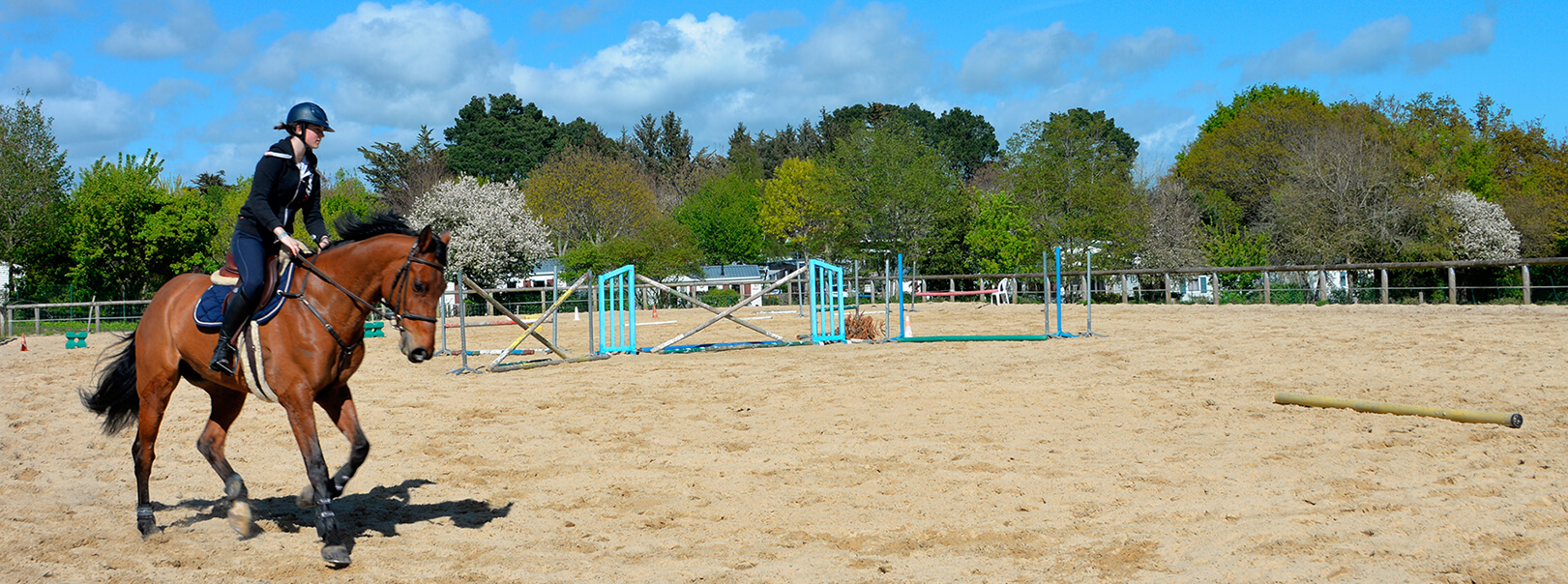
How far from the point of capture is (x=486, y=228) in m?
41.3

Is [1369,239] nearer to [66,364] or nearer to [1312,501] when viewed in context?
[1312,501]

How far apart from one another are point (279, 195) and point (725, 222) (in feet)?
188

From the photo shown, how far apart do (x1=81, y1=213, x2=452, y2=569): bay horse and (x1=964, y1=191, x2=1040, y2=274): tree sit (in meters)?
34.6

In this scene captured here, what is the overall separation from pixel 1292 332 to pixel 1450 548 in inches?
480

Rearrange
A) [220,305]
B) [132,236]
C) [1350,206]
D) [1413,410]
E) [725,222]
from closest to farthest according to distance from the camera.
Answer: [220,305] < [1413,410] < [1350,206] < [132,236] < [725,222]

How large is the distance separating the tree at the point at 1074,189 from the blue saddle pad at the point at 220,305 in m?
33.0

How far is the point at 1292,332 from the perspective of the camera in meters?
14.8

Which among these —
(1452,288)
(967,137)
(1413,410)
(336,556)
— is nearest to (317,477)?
(336,556)

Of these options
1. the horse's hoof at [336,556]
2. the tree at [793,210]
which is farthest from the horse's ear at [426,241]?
the tree at [793,210]

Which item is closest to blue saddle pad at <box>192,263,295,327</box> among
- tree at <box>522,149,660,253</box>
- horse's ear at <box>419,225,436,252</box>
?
horse's ear at <box>419,225,436,252</box>

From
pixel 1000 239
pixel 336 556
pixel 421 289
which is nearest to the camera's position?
pixel 336 556

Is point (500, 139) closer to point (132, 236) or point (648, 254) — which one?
point (648, 254)

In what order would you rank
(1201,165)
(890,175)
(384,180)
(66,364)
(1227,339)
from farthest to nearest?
(384,180) → (1201,165) → (890,175) → (66,364) → (1227,339)

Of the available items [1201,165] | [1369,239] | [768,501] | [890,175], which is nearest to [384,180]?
[890,175]
